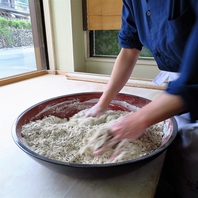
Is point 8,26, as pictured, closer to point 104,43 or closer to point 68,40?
point 68,40

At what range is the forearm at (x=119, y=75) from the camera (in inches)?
26.8

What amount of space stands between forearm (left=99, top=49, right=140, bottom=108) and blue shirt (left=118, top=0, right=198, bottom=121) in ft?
0.11

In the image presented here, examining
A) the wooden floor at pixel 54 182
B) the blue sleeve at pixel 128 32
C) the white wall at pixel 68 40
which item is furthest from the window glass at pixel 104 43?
the wooden floor at pixel 54 182

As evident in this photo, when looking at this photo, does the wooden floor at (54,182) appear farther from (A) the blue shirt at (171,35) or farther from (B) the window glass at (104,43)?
(B) the window glass at (104,43)

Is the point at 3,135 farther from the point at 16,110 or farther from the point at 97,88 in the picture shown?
the point at 97,88

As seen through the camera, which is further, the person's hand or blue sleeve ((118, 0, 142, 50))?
blue sleeve ((118, 0, 142, 50))

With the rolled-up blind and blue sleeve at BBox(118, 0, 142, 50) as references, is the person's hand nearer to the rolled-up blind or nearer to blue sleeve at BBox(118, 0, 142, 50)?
blue sleeve at BBox(118, 0, 142, 50)

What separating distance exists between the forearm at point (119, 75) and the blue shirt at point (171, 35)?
0.11 feet

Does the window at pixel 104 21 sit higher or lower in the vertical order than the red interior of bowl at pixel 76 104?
higher

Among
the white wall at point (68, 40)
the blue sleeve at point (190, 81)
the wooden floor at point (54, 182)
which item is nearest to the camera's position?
the blue sleeve at point (190, 81)

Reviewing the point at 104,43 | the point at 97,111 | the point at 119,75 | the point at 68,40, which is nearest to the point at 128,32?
the point at 119,75

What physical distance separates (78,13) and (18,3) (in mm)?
442

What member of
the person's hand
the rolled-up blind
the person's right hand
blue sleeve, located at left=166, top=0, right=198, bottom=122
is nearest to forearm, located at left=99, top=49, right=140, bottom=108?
the person's right hand

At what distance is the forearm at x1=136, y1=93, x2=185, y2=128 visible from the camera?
12.2 inches
